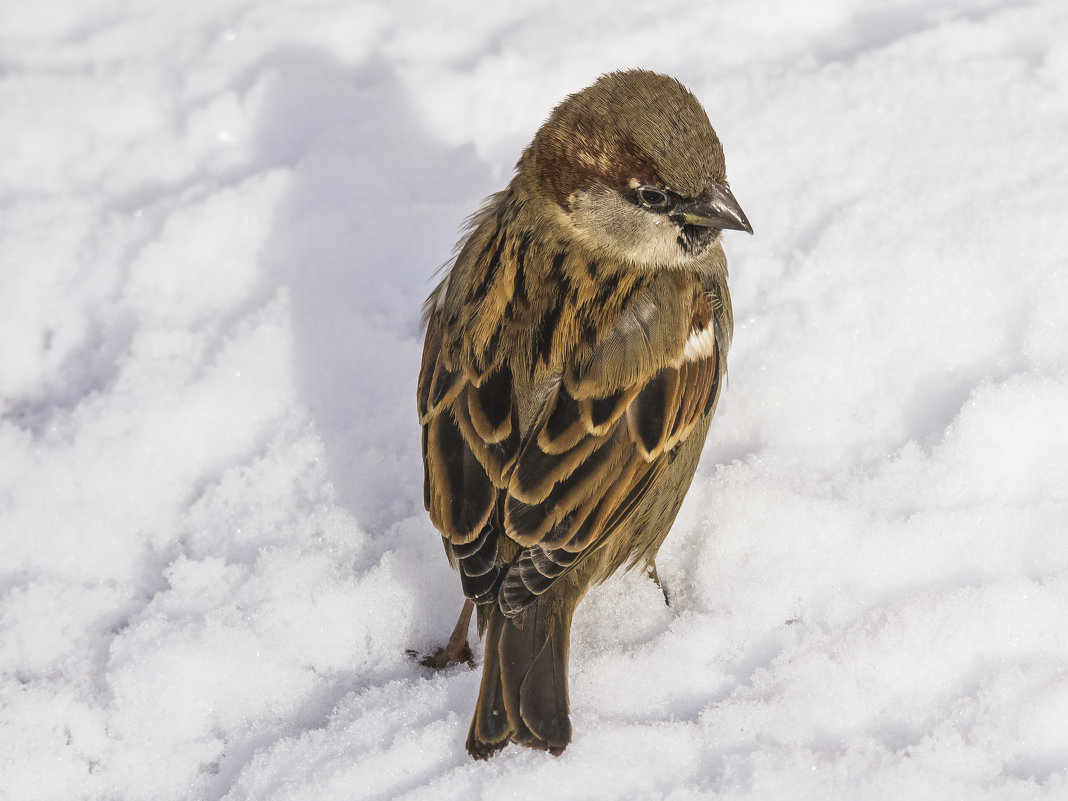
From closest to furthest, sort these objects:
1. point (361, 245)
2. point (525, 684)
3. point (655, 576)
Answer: point (525, 684)
point (655, 576)
point (361, 245)

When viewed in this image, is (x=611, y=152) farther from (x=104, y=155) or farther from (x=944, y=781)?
(x=104, y=155)

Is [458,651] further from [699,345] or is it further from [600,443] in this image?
[699,345]

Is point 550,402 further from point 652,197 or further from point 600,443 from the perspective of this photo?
point 652,197

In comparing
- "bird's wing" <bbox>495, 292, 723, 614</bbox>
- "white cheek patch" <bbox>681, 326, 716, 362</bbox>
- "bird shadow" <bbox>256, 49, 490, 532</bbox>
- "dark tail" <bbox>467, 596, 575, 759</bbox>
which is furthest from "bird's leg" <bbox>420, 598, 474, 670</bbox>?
"white cheek patch" <bbox>681, 326, 716, 362</bbox>

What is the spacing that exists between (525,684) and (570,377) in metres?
0.82

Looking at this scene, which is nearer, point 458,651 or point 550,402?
point 550,402

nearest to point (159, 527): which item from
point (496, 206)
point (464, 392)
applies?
point (464, 392)

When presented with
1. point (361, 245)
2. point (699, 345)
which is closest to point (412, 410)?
point (361, 245)

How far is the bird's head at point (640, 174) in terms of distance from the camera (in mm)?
2965

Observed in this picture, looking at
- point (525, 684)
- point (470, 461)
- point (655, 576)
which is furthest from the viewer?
point (655, 576)

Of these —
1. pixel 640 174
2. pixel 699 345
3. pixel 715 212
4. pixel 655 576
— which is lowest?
pixel 655 576

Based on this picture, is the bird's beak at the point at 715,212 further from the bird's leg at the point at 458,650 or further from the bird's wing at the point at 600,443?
the bird's leg at the point at 458,650

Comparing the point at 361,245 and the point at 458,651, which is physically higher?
the point at 361,245

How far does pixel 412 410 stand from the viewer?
3.75 m
